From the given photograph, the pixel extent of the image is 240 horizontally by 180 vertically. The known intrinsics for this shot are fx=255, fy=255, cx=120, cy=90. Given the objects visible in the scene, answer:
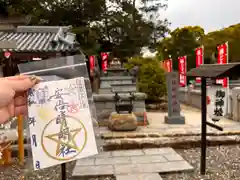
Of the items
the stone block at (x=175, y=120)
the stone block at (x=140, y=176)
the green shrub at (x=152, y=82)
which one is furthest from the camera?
the green shrub at (x=152, y=82)

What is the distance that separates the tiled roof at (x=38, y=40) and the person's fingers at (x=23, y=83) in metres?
4.21

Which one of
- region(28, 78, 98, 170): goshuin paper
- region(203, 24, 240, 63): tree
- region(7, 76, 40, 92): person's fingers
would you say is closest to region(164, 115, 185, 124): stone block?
region(28, 78, 98, 170): goshuin paper

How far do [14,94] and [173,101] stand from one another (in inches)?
282

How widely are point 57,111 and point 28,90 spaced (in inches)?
11.7

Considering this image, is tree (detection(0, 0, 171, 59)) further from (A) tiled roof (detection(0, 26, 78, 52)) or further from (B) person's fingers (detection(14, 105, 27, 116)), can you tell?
(B) person's fingers (detection(14, 105, 27, 116))

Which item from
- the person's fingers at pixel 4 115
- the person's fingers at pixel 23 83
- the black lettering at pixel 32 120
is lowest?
the black lettering at pixel 32 120

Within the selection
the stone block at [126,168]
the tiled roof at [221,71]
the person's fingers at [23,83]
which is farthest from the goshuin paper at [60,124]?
the tiled roof at [221,71]

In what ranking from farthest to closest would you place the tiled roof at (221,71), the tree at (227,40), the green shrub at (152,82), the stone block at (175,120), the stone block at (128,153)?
the tree at (227,40) < the green shrub at (152,82) < the stone block at (175,120) < the stone block at (128,153) < the tiled roof at (221,71)

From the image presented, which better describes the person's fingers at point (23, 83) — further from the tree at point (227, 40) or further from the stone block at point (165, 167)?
the tree at point (227, 40)

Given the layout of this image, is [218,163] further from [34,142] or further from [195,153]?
[34,142]

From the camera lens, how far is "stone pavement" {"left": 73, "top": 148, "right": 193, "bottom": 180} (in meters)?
4.03

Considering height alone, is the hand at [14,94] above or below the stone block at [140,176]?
above

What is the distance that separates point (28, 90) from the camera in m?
2.00

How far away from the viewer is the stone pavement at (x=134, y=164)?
4031 mm
